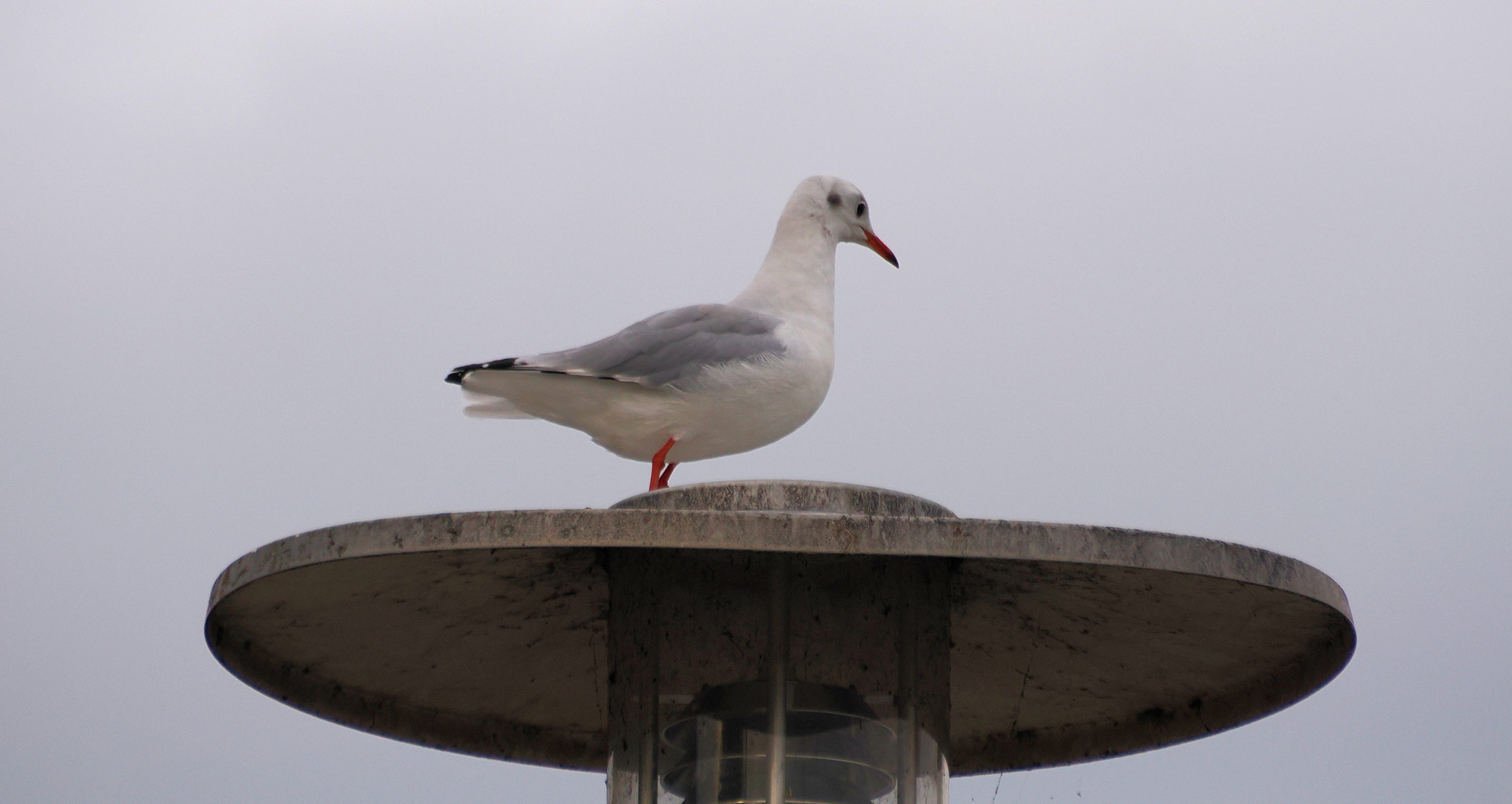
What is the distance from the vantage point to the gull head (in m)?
7.22

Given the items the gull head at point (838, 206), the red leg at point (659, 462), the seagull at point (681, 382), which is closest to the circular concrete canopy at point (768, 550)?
the red leg at point (659, 462)

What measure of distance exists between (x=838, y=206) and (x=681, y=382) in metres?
1.18

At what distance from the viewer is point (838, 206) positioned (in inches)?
286

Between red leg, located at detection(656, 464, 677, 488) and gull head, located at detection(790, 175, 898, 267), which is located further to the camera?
gull head, located at detection(790, 175, 898, 267)

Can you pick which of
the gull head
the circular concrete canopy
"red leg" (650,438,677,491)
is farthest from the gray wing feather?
the circular concrete canopy

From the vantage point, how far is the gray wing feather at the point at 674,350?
6.50 meters

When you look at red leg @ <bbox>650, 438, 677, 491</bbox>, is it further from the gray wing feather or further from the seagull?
the gray wing feather

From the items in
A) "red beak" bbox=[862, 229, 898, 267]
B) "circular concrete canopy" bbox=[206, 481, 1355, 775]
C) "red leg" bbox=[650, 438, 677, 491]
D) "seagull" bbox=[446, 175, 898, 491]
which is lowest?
"circular concrete canopy" bbox=[206, 481, 1355, 775]

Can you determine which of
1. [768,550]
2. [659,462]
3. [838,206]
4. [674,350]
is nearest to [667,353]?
[674,350]

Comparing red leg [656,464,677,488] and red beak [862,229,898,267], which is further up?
red beak [862,229,898,267]

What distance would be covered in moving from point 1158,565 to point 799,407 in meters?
2.41

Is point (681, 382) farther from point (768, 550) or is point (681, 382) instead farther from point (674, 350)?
point (768, 550)

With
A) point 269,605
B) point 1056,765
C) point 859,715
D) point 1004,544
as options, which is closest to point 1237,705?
point 1056,765

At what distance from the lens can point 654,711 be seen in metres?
5.05
